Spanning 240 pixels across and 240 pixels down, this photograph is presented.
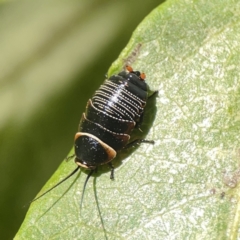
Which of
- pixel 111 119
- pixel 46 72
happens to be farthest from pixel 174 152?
pixel 46 72

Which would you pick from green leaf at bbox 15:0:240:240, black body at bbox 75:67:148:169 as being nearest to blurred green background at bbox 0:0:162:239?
black body at bbox 75:67:148:169

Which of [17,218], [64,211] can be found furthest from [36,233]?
[17,218]

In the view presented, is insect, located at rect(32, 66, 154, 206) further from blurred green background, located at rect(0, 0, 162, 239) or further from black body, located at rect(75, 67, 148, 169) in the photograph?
blurred green background, located at rect(0, 0, 162, 239)

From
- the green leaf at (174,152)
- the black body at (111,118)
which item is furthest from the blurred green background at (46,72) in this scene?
the green leaf at (174,152)

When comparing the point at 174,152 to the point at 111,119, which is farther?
the point at 111,119

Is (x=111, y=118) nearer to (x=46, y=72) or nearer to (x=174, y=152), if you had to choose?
(x=174, y=152)

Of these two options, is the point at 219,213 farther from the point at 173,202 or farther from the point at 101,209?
the point at 101,209

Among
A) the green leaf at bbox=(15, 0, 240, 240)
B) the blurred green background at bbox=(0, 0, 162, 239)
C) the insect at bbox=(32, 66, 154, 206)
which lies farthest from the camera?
the blurred green background at bbox=(0, 0, 162, 239)
